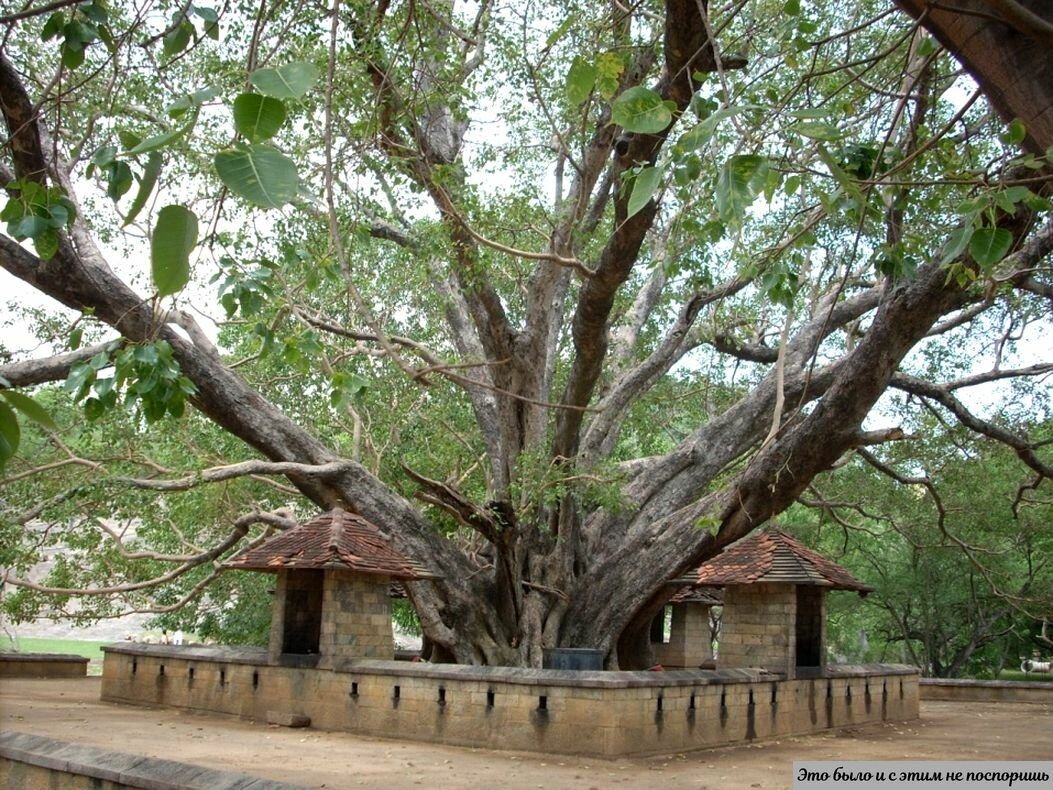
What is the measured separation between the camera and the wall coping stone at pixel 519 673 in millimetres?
9812

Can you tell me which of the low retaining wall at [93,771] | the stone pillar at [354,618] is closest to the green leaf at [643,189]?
the low retaining wall at [93,771]

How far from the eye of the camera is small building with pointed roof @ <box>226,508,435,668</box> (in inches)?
444

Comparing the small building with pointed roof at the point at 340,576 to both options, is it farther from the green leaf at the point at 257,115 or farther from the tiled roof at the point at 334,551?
the green leaf at the point at 257,115

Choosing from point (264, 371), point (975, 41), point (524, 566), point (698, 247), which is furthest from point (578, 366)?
Result: point (975, 41)

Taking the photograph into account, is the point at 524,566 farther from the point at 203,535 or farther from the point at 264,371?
the point at 203,535

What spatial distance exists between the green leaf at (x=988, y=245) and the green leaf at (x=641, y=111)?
3.82 feet

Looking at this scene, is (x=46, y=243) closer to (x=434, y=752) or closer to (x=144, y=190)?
(x=144, y=190)

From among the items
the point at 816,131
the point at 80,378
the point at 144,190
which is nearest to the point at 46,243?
the point at 80,378

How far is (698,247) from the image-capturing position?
Answer: 924cm

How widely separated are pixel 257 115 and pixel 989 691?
1925 cm

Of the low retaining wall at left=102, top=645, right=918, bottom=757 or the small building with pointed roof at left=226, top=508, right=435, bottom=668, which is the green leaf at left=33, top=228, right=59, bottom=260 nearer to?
the low retaining wall at left=102, top=645, right=918, bottom=757

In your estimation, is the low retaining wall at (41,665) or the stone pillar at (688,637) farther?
the stone pillar at (688,637)

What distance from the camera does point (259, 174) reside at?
151 cm

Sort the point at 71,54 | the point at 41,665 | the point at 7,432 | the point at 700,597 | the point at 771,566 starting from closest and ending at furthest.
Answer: the point at 7,432
the point at 71,54
the point at 771,566
the point at 700,597
the point at 41,665
